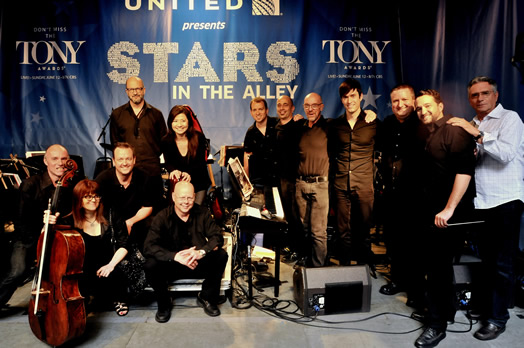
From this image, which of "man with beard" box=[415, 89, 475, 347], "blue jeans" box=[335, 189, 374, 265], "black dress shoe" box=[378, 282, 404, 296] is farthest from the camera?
"blue jeans" box=[335, 189, 374, 265]

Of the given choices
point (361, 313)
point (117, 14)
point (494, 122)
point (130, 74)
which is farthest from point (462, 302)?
point (117, 14)

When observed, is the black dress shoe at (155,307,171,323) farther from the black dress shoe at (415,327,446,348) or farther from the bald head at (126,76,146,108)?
the bald head at (126,76,146,108)

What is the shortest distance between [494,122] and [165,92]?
430 centimetres

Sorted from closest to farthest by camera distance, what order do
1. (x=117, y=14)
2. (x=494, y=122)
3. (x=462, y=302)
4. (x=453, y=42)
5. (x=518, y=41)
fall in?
(x=494, y=122) → (x=462, y=302) → (x=518, y=41) → (x=453, y=42) → (x=117, y=14)

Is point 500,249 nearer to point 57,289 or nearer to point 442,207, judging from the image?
point 442,207

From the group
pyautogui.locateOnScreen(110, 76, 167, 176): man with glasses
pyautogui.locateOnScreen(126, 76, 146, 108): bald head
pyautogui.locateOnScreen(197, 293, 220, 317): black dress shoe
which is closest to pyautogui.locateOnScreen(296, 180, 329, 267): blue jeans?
pyautogui.locateOnScreen(197, 293, 220, 317): black dress shoe

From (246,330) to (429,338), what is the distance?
118cm

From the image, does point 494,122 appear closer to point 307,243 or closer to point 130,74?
point 307,243

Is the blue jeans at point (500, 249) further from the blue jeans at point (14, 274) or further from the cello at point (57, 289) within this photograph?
the blue jeans at point (14, 274)

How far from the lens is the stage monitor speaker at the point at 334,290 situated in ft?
9.63

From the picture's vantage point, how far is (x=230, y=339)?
8.68 feet

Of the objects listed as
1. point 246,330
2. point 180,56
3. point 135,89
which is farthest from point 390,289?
point 180,56

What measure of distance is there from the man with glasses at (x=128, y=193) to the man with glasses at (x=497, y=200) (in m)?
2.51

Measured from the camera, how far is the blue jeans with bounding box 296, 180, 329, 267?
3637 millimetres
